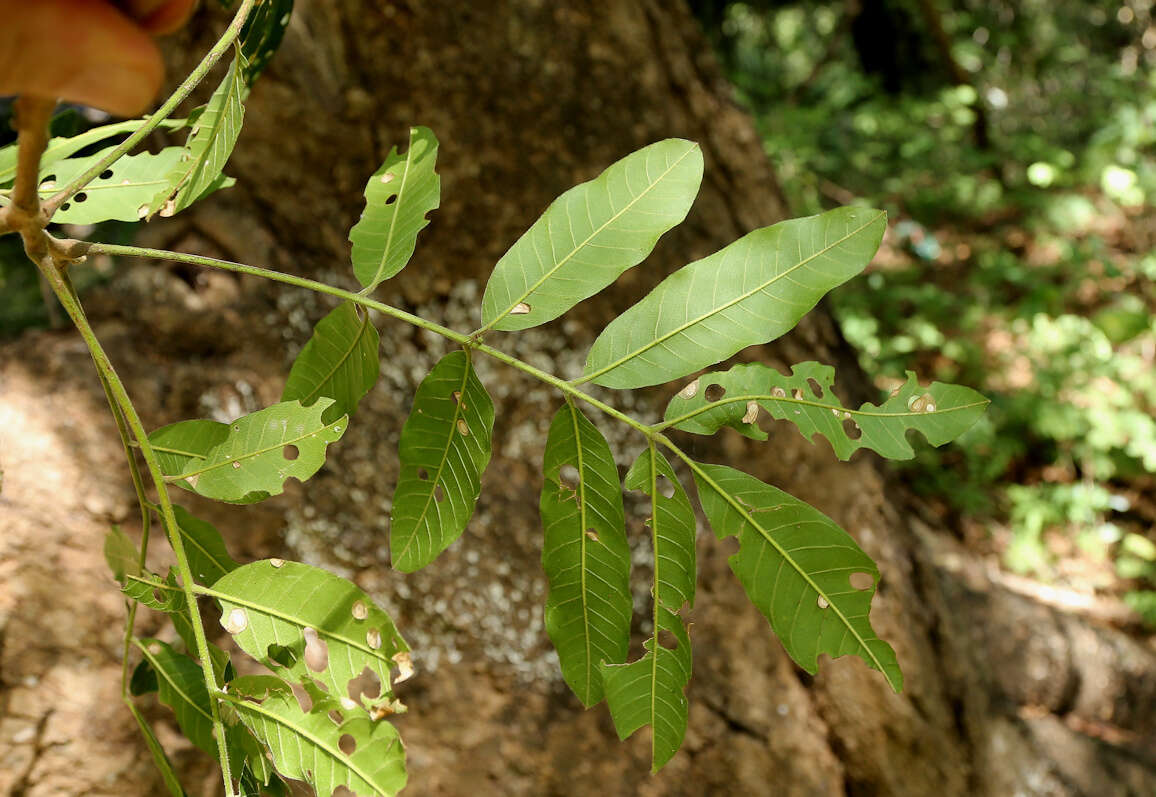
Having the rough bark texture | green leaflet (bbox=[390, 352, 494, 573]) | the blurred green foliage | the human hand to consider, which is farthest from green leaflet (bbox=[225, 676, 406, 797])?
the blurred green foliage

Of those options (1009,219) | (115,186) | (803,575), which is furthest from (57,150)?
(1009,219)

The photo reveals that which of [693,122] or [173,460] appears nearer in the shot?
[173,460]

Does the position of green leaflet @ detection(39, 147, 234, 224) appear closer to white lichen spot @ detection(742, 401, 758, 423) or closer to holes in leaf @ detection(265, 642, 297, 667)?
holes in leaf @ detection(265, 642, 297, 667)

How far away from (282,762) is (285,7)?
89 cm

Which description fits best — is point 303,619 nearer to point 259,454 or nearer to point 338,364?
point 259,454

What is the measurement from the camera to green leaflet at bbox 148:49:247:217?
80 centimetres

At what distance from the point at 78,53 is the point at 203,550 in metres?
0.63

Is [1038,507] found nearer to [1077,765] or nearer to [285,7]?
[1077,765]

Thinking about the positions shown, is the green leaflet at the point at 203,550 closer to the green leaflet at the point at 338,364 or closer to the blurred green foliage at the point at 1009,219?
the green leaflet at the point at 338,364

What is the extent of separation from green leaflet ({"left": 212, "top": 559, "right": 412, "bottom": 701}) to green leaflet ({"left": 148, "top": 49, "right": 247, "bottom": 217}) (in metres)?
0.37

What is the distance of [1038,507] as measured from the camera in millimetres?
3807

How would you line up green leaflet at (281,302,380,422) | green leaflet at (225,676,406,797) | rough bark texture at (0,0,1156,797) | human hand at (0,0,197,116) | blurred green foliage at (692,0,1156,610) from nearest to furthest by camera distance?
1. human hand at (0,0,197,116)
2. green leaflet at (225,676,406,797)
3. green leaflet at (281,302,380,422)
4. rough bark texture at (0,0,1156,797)
5. blurred green foliage at (692,0,1156,610)

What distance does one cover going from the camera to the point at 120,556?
0.85m

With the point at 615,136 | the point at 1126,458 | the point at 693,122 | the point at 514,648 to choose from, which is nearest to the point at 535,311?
the point at 514,648
